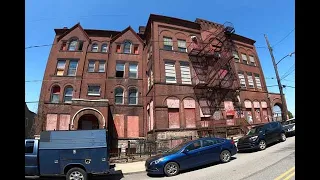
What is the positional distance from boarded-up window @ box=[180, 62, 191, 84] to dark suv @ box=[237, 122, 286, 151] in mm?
10125

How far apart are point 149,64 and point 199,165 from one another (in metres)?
16.9

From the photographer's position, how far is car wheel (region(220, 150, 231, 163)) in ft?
44.7

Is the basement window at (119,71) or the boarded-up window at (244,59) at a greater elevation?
the boarded-up window at (244,59)

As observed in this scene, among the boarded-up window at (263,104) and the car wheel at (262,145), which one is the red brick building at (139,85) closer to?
the boarded-up window at (263,104)

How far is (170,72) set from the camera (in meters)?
26.0

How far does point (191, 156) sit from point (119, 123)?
15485mm

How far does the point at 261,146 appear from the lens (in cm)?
1625

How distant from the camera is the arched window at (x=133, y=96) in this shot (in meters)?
28.6

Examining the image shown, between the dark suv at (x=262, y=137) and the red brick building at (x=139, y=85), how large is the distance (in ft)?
25.5

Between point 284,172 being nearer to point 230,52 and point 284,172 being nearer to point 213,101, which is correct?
point 213,101

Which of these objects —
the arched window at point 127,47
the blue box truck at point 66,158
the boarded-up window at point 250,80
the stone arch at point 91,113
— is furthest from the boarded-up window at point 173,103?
the blue box truck at point 66,158

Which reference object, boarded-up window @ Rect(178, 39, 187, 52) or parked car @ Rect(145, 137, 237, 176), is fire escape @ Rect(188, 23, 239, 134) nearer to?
boarded-up window @ Rect(178, 39, 187, 52)

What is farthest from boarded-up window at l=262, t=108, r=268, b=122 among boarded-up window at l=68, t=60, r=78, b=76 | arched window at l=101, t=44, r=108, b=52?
boarded-up window at l=68, t=60, r=78, b=76
